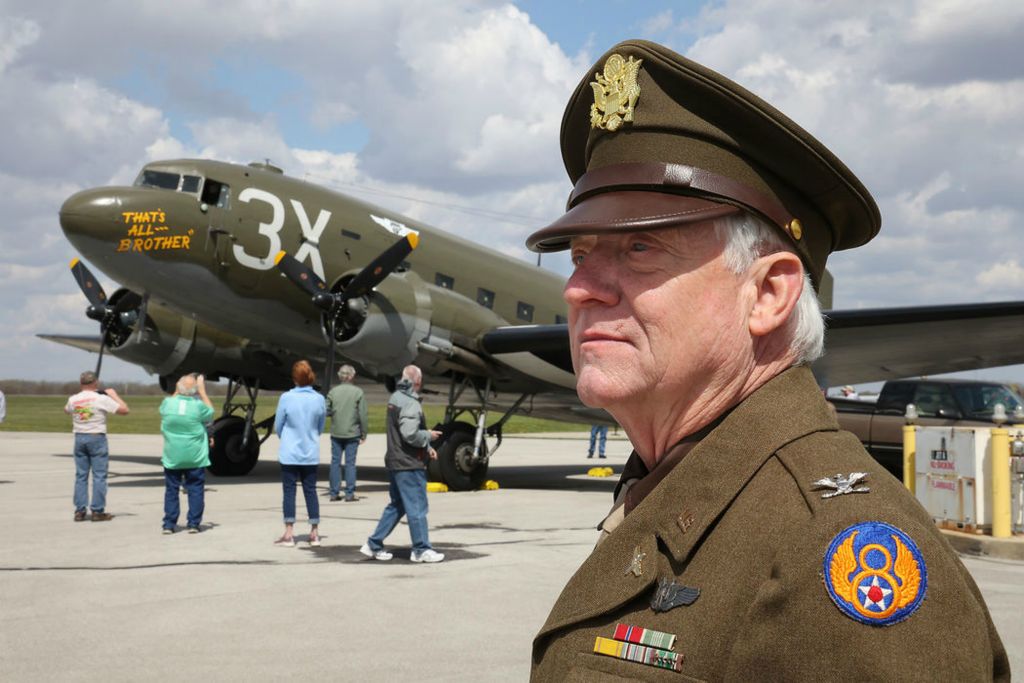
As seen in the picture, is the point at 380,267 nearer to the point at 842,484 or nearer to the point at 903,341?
the point at 903,341

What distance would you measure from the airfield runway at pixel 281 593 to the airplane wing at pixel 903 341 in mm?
3039

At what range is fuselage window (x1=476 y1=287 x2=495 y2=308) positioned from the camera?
16609 mm

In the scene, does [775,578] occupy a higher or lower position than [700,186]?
lower

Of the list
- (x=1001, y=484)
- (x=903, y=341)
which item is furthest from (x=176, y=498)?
(x=903, y=341)

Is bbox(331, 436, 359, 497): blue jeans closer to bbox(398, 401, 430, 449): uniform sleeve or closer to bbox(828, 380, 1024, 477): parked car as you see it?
bbox(398, 401, 430, 449): uniform sleeve

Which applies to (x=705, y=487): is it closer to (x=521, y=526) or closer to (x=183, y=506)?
(x=521, y=526)

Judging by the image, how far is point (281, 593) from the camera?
7367mm

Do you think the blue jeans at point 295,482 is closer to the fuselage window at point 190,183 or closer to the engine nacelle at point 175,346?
the fuselage window at point 190,183

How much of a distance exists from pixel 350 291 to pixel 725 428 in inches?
523

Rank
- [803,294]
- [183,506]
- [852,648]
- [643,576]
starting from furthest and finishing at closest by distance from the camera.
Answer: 1. [183,506]
2. [803,294]
3. [643,576]
4. [852,648]

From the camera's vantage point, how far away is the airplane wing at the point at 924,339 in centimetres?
1104

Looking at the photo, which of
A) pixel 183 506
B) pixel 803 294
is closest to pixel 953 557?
A: pixel 803 294

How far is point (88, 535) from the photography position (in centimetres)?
1031

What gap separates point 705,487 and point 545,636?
33 centimetres
